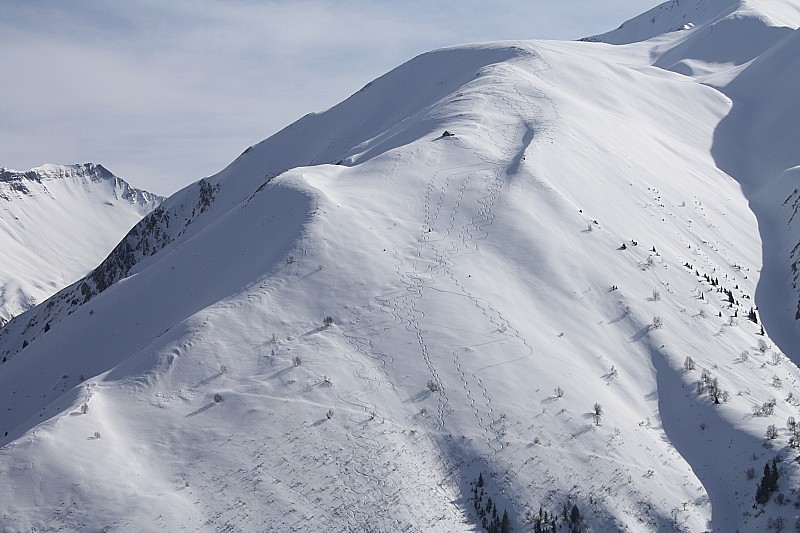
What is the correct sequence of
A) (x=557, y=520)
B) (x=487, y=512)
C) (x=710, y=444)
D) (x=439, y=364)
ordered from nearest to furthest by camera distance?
(x=557, y=520) → (x=487, y=512) → (x=710, y=444) → (x=439, y=364)

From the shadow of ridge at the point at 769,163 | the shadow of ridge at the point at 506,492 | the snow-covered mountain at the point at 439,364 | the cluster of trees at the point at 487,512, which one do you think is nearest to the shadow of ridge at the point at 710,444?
the snow-covered mountain at the point at 439,364

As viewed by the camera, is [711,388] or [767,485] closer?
[767,485]

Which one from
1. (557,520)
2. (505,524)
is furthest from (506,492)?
(557,520)

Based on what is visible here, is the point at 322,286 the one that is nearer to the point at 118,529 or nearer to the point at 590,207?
the point at 118,529

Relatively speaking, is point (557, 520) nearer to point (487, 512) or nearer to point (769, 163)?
point (487, 512)

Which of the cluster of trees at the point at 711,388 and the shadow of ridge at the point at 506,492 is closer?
the shadow of ridge at the point at 506,492

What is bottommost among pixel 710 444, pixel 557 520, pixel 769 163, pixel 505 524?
pixel 769 163

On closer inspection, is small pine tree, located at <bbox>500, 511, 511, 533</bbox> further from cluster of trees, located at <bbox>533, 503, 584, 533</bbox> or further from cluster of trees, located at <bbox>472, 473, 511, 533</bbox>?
cluster of trees, located at <bbox>533, 503, 584, 533</bbox>

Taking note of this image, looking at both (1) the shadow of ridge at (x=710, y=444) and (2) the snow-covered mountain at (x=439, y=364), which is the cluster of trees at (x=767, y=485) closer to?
(2) the snow-covered mountain at (x=439, y=364)
